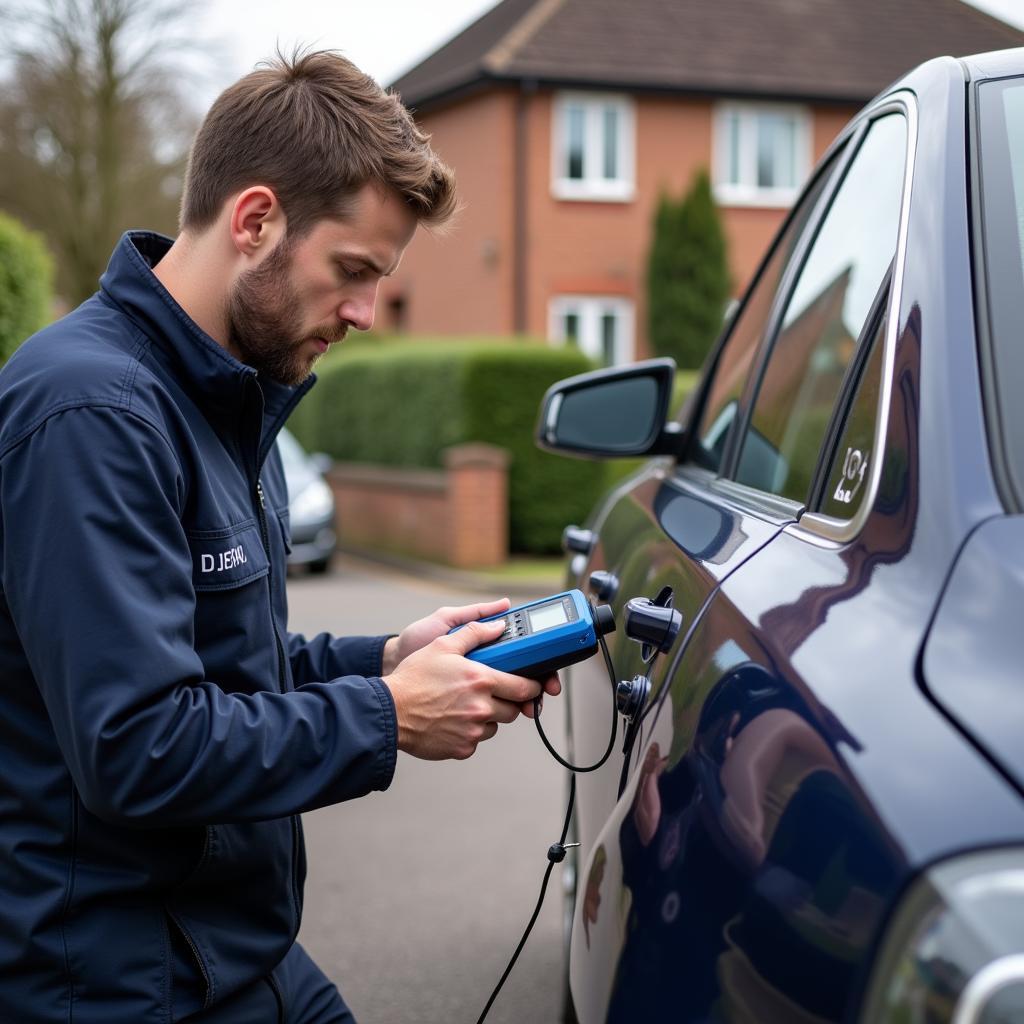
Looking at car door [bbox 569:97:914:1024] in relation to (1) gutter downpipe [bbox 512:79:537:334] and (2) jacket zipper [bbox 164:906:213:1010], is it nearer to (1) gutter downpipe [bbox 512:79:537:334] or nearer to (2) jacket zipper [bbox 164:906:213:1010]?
(2) jacket zipper [bbox 164:906:213:1010]

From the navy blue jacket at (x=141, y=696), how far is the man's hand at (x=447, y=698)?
4 cm

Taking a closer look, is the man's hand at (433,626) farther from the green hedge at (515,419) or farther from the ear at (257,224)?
the green hedge at (515,419)

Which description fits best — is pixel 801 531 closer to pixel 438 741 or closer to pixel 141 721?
pixel 438 741

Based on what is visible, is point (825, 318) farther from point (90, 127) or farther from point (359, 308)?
point (90, 127)

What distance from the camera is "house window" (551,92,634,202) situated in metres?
24.9

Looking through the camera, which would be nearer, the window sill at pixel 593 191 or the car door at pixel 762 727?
the car door at pixel 762 727

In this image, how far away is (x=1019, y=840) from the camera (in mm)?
974

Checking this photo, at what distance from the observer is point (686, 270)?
24734mm

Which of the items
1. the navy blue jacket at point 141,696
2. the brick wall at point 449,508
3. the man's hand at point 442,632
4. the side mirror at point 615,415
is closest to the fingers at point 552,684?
the man's hand at point 442,632

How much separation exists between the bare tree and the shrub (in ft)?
34.9

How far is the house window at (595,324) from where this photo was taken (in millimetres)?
25203

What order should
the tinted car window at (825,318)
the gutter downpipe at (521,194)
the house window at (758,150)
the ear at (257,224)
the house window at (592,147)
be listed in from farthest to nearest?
the house window at (758,150), the house window at (592,147), the gutter downpipe at (521,194), the tinted car window at (825,318), the ear at (257,224)

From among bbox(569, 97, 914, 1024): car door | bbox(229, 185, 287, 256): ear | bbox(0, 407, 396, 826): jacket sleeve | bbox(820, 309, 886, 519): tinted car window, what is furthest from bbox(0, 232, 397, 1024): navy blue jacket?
bbox(820, 309, 886, 519): tinted car window

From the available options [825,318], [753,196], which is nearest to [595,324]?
[753,196]
